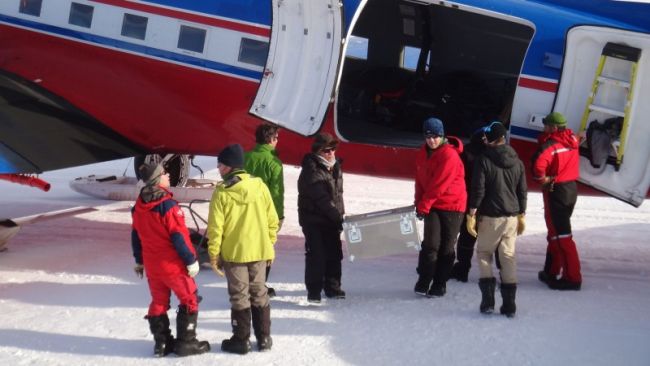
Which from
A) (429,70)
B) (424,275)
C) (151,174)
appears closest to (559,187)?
(424,275)

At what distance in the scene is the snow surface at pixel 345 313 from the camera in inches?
257

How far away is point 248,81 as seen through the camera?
365 inches

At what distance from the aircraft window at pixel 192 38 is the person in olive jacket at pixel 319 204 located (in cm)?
241

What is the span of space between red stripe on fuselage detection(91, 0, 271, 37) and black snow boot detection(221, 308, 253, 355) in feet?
12.2

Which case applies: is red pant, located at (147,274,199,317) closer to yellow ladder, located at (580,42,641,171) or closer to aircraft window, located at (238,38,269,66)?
aircraft window, located at (238,38,269,66)

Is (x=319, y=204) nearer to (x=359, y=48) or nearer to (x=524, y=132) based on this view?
(x=524, y=132)

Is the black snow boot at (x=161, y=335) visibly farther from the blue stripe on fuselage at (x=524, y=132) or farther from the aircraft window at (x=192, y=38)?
the blue stripe on fuselage at (x=524, y=132)

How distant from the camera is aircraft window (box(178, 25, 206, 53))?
9.34m

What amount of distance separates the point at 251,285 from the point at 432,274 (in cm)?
221

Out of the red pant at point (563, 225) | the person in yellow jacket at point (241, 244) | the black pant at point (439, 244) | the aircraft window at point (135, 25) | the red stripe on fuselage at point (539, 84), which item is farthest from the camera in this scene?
the aircraft window at point (135, 25)

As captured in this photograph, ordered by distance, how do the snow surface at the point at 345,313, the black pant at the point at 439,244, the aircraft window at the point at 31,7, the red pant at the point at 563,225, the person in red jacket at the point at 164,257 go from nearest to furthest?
the person in red jacket at the point at 164,257
the snow surface at the point at 345,313
the black pant at the point at 439,244
the red pant at the point at 563,225
the aircraft window at the point at 31,7

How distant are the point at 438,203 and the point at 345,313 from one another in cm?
136

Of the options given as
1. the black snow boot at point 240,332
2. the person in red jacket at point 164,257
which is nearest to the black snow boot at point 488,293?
the black snow boot at point 240,332

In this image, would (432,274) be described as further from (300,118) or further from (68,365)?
(68,365)
